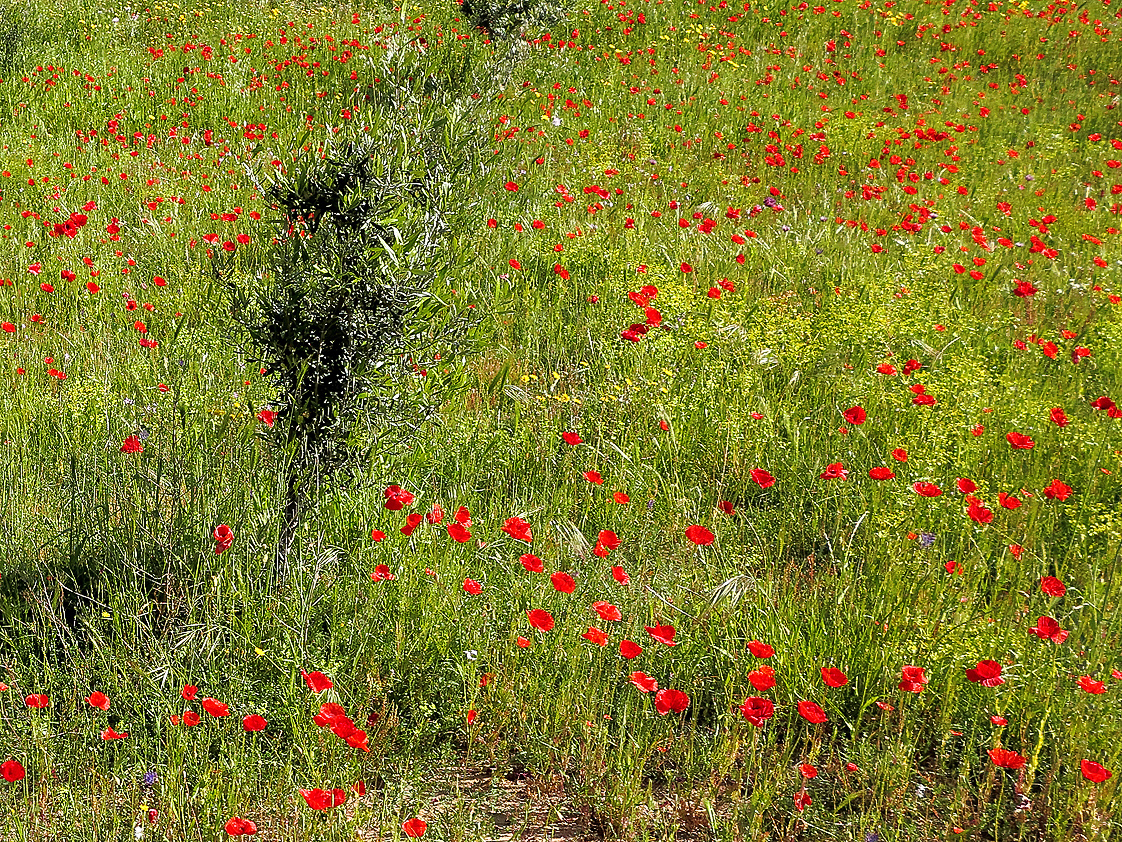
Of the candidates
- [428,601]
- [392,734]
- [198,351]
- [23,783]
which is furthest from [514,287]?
[23,783]

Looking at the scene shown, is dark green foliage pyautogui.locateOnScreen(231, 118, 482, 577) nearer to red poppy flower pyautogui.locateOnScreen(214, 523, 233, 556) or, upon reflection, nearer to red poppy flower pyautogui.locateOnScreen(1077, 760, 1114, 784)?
red poppy flower pyautogui.locateOnScreen(214, 523, 233, 556)

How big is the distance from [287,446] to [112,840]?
1.08m

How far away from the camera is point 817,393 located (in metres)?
3.73

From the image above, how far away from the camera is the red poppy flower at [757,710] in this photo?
1948 mm

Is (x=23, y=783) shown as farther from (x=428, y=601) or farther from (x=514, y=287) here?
(x=514, y=287)

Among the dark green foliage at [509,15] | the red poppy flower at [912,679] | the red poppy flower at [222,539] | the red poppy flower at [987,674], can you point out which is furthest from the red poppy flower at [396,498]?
the dark green foliage at [509,15]

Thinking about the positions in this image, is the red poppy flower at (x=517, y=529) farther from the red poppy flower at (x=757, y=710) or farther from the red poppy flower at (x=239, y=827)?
the red poppy flower at (x=239, y=827)

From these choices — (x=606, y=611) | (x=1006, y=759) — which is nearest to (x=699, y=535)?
(x=606, y=611)

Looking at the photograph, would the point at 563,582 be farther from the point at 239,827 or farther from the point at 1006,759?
the point at 1006,759

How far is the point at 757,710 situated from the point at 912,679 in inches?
15.2

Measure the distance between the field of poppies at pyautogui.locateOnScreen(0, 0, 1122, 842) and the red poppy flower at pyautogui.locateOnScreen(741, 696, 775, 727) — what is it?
0.01m

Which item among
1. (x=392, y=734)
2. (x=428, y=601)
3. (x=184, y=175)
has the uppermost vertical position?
(x=184, y=175)

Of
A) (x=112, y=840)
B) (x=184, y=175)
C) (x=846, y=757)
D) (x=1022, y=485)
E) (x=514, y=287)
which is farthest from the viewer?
(x=184, y=175)

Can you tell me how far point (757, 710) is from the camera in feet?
6.68
